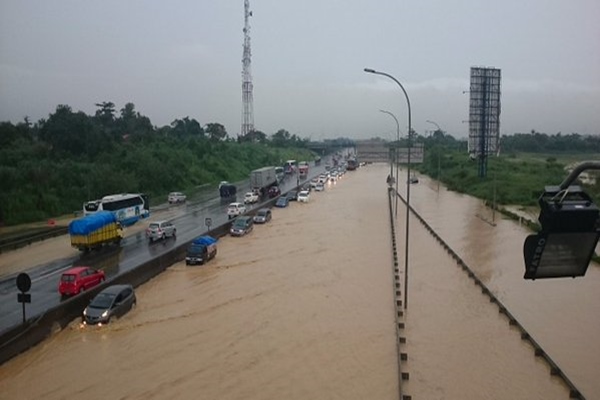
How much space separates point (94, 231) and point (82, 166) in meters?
24.5

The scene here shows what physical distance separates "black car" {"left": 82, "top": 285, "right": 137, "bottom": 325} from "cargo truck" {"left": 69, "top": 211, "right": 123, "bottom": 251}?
9649mm

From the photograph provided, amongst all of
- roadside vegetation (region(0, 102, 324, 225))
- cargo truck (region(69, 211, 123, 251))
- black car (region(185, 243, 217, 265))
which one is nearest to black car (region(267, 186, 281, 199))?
roadside vegetation (region(0, 102, 324, 225))

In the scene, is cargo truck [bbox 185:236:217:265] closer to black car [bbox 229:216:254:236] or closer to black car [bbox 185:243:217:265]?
black car [bbox 185:243:217:265]

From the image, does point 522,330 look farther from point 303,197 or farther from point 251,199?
point 303,197

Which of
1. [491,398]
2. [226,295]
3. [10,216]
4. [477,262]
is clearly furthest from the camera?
[10,216]

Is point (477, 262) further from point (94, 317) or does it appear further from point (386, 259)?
point (94, 317)

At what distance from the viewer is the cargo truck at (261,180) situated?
54.3 metres

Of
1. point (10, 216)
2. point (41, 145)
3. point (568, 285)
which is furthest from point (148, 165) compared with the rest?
point (568, 285)

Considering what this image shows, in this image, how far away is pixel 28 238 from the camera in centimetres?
3130

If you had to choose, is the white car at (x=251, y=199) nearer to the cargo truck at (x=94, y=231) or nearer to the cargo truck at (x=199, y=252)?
the cargo truck at (x=94, y=231)

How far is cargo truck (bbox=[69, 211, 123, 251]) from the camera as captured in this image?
2612cm

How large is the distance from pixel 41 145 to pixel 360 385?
1931 inches

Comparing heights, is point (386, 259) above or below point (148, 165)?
below

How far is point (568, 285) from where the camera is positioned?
2230 cm
